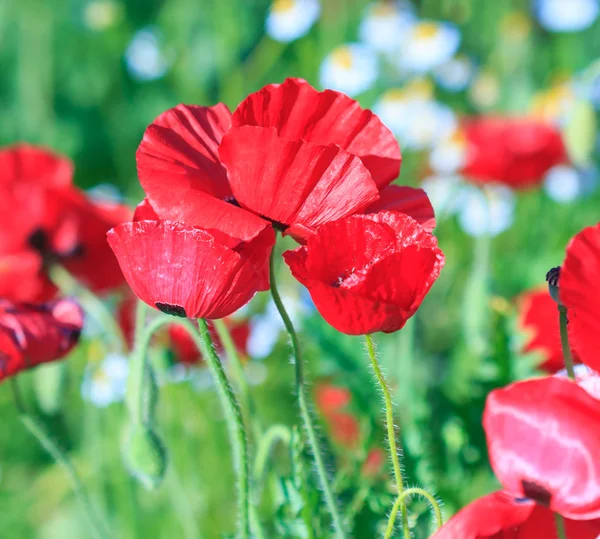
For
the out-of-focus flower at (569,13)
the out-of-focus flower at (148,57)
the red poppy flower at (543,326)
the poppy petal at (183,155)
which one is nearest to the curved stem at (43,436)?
the poppy petal at (183,155)

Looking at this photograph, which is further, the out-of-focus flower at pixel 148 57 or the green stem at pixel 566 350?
the out-of-focus flower at pixel 148 57

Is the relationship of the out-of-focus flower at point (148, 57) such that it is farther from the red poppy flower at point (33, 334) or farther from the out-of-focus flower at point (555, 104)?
the red poppy flower at point (33, 334)

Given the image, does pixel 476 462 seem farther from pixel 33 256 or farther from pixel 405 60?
pixel 405 60

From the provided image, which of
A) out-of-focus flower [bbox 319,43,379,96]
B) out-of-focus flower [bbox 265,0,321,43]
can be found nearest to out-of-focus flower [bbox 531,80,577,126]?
out-of-focus flower [bbox 319,43,379,96]

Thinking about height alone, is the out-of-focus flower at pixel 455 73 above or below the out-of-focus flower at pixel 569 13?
below

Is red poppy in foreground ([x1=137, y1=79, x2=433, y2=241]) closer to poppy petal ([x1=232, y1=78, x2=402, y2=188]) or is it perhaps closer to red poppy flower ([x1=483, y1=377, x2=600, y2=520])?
poppy petal ([x1=232, y1=78, x2=402, y2=188])

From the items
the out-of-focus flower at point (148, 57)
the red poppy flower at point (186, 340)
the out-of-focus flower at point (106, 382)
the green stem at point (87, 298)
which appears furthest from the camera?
the out-of-focus flower at point (148, 57)

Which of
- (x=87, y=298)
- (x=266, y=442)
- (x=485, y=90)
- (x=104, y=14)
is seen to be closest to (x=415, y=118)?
(x=485, y=90)
